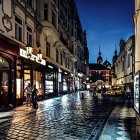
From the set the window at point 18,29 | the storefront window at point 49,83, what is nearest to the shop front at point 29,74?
the window at point 18,29

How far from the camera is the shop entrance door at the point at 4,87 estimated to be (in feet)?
66.2

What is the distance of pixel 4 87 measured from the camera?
67.9 feet

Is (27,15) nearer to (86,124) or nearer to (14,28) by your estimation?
(14,28)

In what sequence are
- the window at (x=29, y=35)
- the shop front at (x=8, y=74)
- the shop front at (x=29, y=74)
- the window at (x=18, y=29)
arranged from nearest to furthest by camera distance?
the shop front at (x=8, y=74) < the window at (x=18, y=29) < the shop front at (x=29, y=74) < the window at (x=29, y=35)

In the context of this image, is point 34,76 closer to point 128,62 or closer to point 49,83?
point 49,83

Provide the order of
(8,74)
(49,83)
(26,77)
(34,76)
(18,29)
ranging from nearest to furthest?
1. (8,74)
2. (18,29)
3. (26,77)
4. (34,76)
5. (49,83)

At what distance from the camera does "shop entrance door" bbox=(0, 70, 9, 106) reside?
20.2m

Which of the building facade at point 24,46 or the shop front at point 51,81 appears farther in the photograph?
the shop front at point 51,81

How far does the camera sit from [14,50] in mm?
21609

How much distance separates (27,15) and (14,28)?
3.90 m

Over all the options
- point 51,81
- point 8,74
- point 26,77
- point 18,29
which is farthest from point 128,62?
point 8,74

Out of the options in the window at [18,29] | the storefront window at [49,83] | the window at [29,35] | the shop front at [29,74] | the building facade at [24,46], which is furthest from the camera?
the storefront window at [49,83]

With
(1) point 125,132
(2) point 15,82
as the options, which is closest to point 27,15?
(2) point 15,82

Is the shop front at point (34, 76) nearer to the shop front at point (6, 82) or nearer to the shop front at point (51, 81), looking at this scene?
the shop front at point (51, 81)
